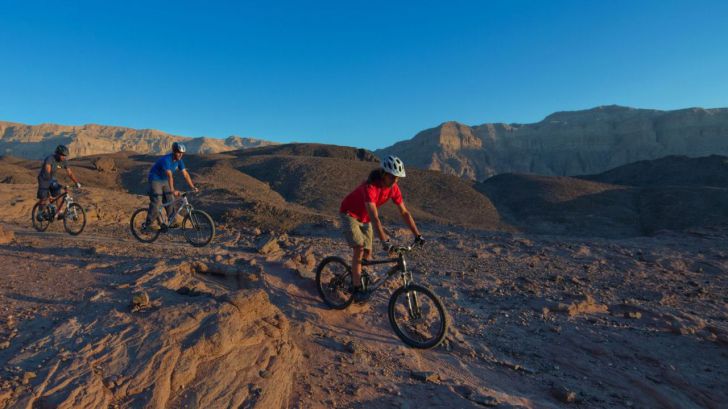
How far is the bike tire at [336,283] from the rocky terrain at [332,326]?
0.12 metres

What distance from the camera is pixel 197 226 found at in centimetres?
842

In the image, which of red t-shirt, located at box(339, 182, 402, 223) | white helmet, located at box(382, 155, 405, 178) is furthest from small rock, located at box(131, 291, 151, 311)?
white helmet, located at box(382, 155, 405, 178)

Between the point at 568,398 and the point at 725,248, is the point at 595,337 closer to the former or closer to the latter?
the point at 568,398

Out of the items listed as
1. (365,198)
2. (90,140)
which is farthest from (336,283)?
(90,140)

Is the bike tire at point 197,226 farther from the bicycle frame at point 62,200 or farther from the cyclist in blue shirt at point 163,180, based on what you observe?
the bicycle frame at point 62,200

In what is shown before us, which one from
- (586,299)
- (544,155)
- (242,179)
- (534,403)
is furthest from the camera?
(544,155)

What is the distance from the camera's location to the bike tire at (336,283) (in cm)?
540

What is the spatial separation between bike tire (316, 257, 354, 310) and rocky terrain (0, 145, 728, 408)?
0.40 feet

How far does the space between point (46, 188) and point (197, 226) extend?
400cm

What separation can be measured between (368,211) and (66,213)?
808 centimetres

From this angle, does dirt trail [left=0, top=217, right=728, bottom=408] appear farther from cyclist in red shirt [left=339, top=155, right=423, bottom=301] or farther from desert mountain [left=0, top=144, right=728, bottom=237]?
desert mountain [left=0, top=144, right=728, bottom=237]

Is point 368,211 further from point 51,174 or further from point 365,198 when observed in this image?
point 51,174

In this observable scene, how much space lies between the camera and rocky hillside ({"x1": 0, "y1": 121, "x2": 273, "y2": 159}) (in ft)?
339

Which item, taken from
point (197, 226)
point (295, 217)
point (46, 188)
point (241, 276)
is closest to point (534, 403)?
point (241, 276)
